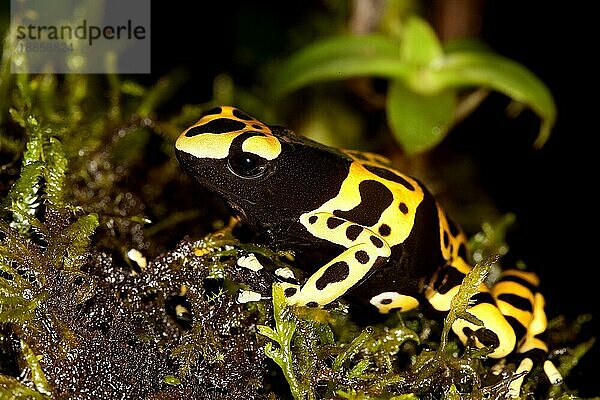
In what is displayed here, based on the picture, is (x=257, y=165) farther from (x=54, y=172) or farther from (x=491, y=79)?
(x=491, y=79)

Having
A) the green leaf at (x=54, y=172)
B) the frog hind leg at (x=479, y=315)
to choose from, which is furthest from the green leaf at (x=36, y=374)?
the frog hind leg at (x=479, y=315)

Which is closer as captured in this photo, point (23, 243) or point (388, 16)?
point (23, 243)

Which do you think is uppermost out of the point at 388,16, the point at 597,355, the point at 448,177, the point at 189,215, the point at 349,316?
the point at 388,16

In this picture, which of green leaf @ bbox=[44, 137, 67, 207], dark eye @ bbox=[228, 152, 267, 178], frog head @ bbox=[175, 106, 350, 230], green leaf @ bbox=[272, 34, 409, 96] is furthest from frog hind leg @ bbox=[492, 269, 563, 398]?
green leaf @ bbox=[44, 137, 67, 207]

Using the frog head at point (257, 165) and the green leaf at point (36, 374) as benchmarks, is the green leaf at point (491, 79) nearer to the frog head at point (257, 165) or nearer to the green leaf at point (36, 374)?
the frog head at point (257, 165)

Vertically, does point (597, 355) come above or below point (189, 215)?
below

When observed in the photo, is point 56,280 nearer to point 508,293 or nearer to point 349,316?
point 349,316

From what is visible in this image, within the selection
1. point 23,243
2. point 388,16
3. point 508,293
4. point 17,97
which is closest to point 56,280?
point 23,243
